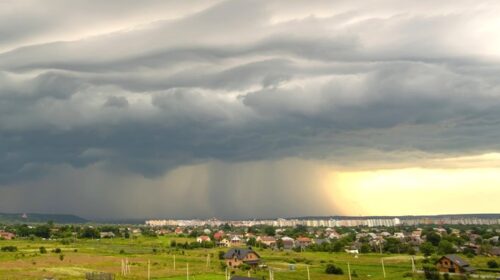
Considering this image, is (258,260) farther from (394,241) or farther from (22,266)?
(394,241)

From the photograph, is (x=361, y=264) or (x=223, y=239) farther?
(x=223, y=239)

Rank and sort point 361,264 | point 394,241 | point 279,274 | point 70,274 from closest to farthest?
point 70,274
point 279,274
point 361,264
point 394,241

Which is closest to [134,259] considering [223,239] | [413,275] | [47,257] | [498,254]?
[47,257]

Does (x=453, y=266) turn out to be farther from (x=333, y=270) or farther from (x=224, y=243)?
(x=224, y=243)

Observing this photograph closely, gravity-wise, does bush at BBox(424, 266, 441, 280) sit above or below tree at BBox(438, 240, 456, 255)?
below

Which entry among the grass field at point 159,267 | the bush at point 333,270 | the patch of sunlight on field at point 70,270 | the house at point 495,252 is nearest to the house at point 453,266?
the grass field at point 159,267

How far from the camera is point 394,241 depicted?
131625mm

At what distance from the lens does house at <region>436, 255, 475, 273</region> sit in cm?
7700

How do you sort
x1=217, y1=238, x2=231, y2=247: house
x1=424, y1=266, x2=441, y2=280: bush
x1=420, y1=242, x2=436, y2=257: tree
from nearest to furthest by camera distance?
x1=424, y1=266, x2=441, y2=280: bush
x1=420, y1=242, x2=436, y2=257: tree
x1=217, y1=238, x2=231, y2=247: house

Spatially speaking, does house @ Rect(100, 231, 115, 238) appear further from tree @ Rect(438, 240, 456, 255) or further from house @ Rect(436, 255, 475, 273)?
house @ Rect(436, 255, 475, 273)

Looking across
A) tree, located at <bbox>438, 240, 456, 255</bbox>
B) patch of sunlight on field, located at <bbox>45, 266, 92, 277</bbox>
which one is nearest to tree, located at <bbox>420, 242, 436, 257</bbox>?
tree, located at <bbox>438, 240, 456, 255</bbox>

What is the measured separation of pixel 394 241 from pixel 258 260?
169 feet

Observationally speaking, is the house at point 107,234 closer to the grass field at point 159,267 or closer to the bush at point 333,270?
the grass field at point 159,267

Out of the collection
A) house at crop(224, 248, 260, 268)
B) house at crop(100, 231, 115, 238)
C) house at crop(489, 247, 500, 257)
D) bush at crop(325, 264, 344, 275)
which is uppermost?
house at crop(100, 231, 115, 238)
